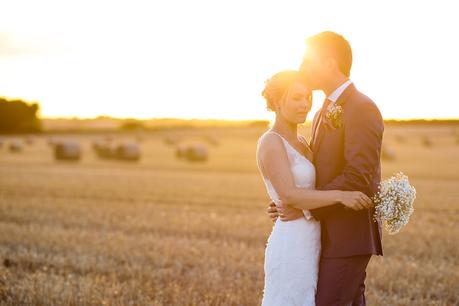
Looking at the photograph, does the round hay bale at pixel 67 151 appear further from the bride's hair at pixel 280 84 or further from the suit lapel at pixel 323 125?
the suit lapel at pixel 323 125

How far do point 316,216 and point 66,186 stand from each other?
17.8 meters

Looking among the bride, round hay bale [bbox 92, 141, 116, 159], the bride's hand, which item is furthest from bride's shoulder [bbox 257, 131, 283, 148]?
round hay bale [bbox 92, 141, 116, 159]

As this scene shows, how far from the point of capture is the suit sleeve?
4.53 meters

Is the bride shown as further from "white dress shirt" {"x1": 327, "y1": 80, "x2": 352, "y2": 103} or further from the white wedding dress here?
"white dress shirt" {"x1": 327, "y1": 80, "x2": 352, "y2": 103}

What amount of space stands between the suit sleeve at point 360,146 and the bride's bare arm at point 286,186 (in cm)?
7

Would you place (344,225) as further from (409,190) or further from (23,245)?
(23,245)

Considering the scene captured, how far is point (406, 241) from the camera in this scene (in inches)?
465

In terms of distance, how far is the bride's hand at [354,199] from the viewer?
451 cm

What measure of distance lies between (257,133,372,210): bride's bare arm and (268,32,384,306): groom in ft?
0.24

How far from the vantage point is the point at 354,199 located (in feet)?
14.8

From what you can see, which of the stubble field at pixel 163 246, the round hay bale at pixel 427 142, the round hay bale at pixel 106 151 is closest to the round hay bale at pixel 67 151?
the round hay bale at pixel 106 151

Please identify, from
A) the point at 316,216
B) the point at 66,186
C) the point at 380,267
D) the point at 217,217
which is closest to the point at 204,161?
the point at 66,186

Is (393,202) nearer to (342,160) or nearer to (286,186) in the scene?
(342,160)

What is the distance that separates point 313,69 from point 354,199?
944 millimetres
